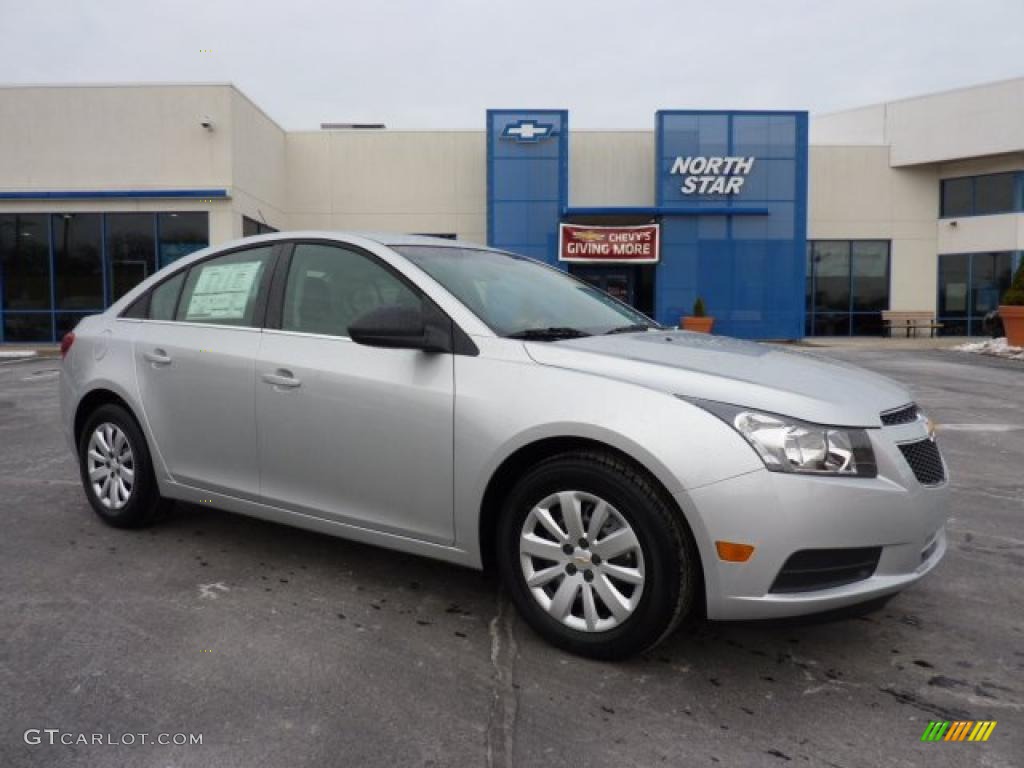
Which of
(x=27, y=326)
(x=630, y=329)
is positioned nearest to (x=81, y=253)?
(x=27, y=326)

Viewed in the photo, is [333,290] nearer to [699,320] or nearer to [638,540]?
[638,540]

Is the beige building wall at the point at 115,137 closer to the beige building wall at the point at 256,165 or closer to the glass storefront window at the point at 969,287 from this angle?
the beige building wall at the point at 256,165

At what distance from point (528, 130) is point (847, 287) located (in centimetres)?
1132

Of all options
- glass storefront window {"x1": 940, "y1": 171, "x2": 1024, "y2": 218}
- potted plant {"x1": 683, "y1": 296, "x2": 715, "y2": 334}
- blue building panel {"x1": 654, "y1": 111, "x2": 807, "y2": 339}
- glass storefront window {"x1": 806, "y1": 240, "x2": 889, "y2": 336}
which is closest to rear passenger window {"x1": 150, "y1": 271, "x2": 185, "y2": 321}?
potted plant {"x1": 683, "y1": 296, "x2": 715, "y2": 334}

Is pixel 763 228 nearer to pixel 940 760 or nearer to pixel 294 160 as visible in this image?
pixel 294 160

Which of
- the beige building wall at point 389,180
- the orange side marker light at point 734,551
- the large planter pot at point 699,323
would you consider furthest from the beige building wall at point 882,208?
the orange side marker light at point 734,551

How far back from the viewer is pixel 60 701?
2584mm

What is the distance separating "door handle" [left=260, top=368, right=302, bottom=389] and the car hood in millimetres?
1114

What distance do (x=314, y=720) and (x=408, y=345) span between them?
4.52 feet

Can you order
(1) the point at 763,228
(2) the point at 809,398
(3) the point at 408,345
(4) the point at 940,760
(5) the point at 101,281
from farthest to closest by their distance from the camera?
(1) the point at 763,228 → (5) the point at 101,281 → (3) the point at 408,345 → (2) the point at 809,398 → (4) the point at 940,760

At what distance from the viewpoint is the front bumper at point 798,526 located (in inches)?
99.3

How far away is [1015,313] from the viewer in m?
16.8

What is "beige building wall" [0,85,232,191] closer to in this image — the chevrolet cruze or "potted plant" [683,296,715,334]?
"potted plant" [683,296,715,334]

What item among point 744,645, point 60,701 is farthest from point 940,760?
point 60,701
